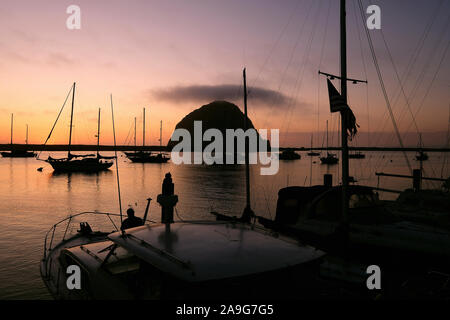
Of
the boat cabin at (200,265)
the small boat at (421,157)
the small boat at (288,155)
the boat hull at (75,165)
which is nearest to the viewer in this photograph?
the boat cabin at (200,265)

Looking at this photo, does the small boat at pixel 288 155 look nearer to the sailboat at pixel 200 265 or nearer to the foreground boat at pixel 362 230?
the foreground boat at pixel 362 230

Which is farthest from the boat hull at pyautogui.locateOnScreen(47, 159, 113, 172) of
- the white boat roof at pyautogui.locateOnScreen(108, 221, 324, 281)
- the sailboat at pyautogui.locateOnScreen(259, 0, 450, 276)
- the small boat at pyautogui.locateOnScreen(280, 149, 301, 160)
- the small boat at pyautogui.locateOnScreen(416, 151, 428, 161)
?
the small boat at pyautogui.locateOnScreen(280, 149, 301, 160)

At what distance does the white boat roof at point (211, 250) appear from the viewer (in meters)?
4.46

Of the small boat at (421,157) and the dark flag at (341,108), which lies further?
the small boat at (421,157)

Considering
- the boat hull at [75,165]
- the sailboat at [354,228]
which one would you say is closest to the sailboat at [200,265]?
the sailboat at [354,228]

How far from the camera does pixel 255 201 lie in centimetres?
3797

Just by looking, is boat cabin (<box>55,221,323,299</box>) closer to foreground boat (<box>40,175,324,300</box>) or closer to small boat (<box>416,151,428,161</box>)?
foreground boat (<box>40,175,324,300</box>)

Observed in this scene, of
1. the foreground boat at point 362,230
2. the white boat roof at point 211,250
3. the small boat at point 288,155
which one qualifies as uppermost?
the small boat at point 288,155

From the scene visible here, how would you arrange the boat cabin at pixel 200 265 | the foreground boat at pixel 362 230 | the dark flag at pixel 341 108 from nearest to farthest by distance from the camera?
the boat cabin at pixel 200 265 < the foreground boat at pixel 362 230 < the dark flag at pixel 341 108

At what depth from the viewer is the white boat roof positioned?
446 centimetres

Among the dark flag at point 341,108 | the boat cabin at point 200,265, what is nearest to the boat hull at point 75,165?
the dark flag at point 341,108

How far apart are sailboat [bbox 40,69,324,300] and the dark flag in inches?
266

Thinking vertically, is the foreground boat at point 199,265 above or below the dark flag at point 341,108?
below
